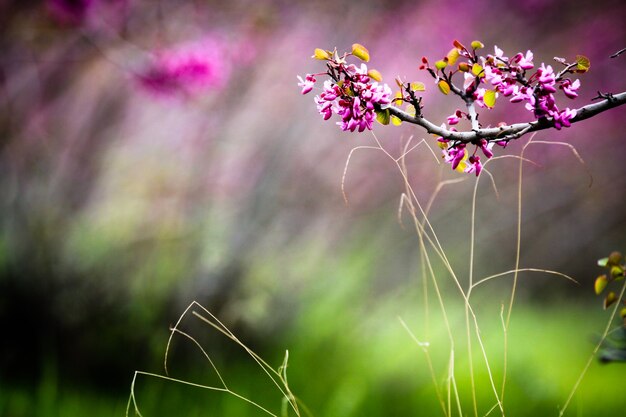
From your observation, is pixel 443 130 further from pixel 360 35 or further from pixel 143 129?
pixel 143 129

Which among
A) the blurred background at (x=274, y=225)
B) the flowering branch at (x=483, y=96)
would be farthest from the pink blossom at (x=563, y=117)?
the blurred background at (x=274, y=225)

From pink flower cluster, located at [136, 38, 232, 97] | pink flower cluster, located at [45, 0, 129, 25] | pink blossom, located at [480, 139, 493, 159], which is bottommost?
pink blossom, located at [480, 139, 493, 159]

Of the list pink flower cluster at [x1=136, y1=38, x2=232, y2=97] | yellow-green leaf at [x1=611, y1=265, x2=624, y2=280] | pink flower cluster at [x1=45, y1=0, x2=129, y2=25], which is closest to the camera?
yellow-green leaf at [x1=611, y1=265, x2=624, y2=280]

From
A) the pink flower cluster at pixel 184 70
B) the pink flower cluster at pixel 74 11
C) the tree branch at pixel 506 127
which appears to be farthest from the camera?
the pink flower cluster at pixel 184 70

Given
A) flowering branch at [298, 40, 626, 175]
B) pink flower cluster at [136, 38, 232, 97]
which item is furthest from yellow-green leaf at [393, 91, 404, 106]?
pink flower cluster at [136, 38, 232, 97]

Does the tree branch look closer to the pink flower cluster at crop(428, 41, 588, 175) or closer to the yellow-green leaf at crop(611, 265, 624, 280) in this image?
the pink flower cluster at crop(428, 41, 588, 175)

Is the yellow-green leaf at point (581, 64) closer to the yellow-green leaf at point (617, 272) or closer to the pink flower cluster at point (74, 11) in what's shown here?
the yellow-green leaf at point (617, 272)
